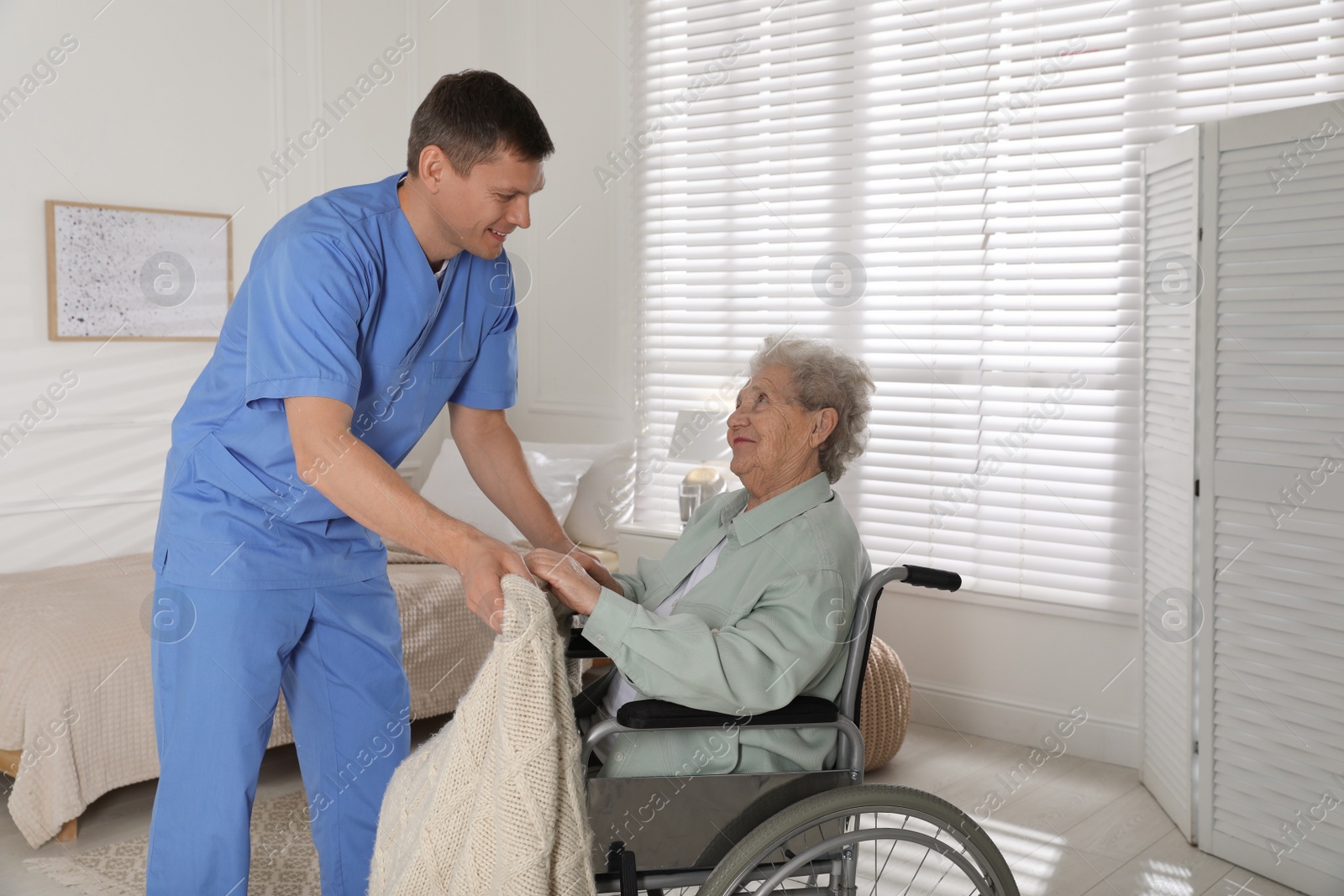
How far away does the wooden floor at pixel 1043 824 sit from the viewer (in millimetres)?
2393

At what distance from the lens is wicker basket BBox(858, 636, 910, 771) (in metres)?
2.98

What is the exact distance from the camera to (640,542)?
403 centimetres

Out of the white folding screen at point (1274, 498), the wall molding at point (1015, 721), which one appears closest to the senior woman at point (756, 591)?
the white folding screen at point (1274, 498)

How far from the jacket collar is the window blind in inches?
70.3

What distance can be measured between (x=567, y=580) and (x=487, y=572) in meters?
0.17

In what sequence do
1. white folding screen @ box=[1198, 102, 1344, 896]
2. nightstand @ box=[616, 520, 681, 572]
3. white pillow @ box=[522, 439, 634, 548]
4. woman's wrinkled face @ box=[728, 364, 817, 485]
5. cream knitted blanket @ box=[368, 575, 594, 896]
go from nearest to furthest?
cream knitted blanket @ box=[368, 575, 594, 896] < woman's wrinkled face @ box=[728, 364, 817, 485] < white folding screen @ box=[1198, 102, 1344, 896] < nightstand @ box=[616, 520, 681, 572] < white pillow @ box=[522, 439, 634, 548]

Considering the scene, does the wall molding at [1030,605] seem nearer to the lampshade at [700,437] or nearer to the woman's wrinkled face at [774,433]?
the lampshade at [700,437]

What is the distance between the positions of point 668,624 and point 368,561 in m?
0.54

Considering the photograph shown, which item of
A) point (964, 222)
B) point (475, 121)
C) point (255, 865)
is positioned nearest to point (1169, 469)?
point (964, 222)

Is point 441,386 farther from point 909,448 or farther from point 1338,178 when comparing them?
point 909,448

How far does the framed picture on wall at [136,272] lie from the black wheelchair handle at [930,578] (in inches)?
124

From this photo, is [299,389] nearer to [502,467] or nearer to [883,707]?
Result: [502,467]

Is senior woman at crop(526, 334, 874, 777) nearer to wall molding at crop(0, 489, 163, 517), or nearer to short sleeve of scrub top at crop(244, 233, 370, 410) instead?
short sleeve of scrub top at crop(244, 233, 370, 410)

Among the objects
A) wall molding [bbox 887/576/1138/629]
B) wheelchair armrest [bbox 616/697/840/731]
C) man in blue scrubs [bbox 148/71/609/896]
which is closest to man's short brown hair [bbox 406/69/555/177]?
man in blue scrubs [bbox 148/71/609/896]
